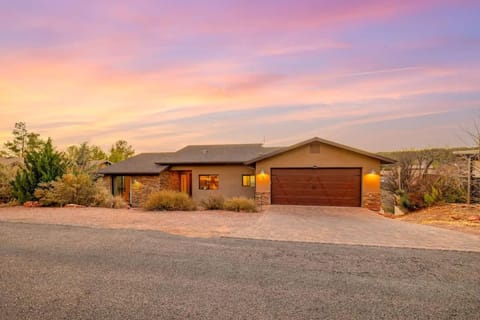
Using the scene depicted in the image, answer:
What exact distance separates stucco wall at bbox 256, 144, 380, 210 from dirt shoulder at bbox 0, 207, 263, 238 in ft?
14.1

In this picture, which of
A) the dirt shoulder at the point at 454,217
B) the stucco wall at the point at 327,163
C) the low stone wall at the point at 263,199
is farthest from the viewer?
the low stone wall at the point at 263,199

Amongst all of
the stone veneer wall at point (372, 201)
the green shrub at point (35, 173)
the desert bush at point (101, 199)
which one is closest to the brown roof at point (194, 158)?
the desert bush at point (101, 199)

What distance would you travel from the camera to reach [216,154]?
1898 cm

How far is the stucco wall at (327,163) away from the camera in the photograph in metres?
13.6

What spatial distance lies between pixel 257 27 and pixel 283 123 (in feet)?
31.3

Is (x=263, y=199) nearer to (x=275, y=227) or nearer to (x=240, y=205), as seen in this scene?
(x=240, y=205)

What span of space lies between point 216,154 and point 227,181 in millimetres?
2552

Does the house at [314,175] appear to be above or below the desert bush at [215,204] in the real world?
above

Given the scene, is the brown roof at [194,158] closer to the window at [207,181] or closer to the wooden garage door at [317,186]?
the window at [207,181]

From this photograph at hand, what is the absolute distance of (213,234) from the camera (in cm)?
696

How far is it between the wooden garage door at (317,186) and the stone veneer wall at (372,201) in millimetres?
342

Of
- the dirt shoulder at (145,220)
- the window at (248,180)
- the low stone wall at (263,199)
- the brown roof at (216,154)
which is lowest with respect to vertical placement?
the low stone wall at (263,199)

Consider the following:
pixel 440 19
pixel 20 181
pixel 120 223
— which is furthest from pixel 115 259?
pixel 440 19

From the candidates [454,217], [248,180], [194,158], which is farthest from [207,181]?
[454,217]
